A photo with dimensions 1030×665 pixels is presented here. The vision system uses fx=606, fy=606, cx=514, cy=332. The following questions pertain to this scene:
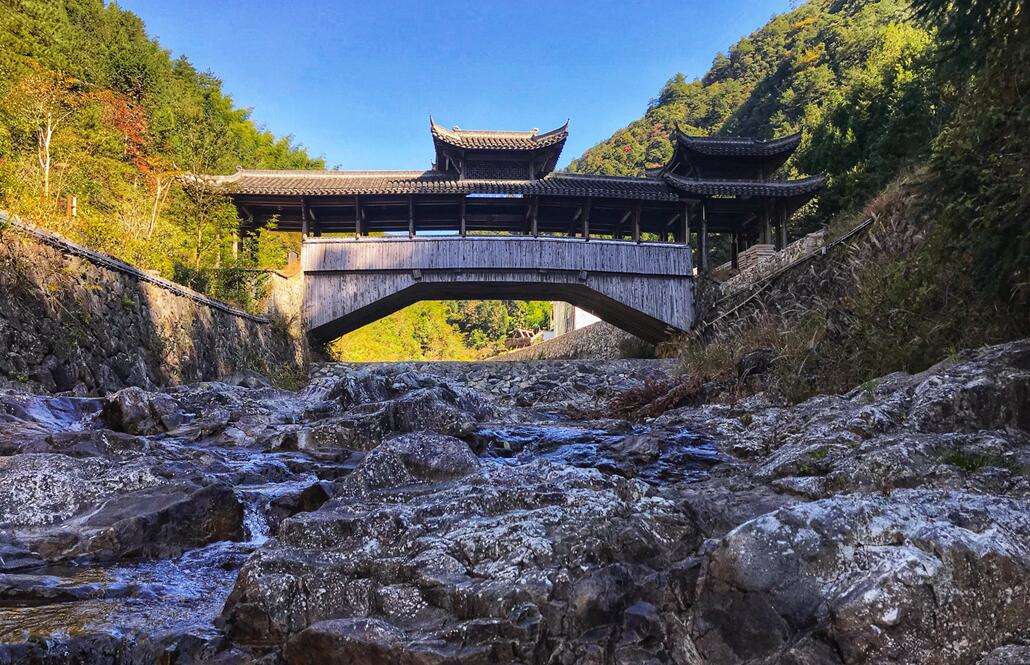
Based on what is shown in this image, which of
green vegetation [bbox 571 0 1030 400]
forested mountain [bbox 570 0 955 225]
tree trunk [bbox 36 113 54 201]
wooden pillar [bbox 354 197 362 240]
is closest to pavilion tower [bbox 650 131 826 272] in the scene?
forested mountain [bbox 570 0 955 225]

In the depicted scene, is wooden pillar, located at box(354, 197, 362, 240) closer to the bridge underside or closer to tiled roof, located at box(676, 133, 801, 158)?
the bridge underside

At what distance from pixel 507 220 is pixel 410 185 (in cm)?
410

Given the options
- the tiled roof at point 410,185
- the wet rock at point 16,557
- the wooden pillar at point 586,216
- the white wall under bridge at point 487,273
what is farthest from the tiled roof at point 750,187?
the wet rock at point 16,557

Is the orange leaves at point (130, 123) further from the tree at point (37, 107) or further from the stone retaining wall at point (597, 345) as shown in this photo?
the stone retaining wall at point (597, 345)

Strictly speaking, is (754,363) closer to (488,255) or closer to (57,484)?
(57,484)

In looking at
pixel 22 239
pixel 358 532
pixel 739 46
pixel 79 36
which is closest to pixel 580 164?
pixel 739 46

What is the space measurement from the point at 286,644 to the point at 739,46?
67.5 meters

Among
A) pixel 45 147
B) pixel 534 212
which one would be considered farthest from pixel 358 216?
pixel 45 147

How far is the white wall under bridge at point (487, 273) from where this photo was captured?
18703 mm

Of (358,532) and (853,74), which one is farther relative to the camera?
(853,74)

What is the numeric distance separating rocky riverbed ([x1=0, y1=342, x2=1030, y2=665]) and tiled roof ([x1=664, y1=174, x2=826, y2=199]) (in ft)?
51.9

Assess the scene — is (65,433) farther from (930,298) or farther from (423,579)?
(930,298)

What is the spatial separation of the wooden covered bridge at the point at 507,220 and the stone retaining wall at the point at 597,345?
1.14 m

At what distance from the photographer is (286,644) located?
2.20 m
